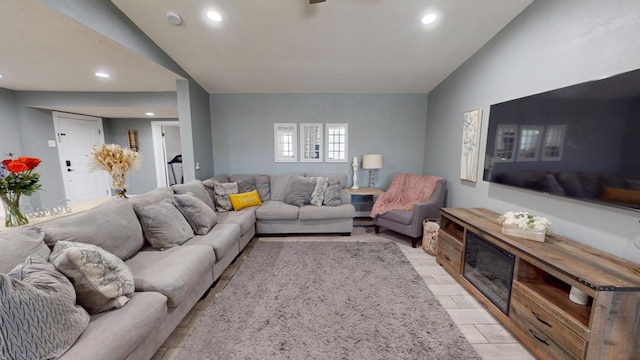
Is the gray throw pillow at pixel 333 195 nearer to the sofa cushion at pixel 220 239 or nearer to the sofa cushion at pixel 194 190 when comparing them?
the sofa cushion at pixel 220 239

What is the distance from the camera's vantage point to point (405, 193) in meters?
3.65

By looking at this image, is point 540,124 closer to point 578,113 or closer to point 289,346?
point 578,113

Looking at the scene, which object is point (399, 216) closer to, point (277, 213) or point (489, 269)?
point (489, 269)

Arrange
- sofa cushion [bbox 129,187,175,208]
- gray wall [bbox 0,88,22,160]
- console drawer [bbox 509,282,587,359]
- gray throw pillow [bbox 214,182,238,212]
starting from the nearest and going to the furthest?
1. console drawer [bbox 509,282,587,359]
2. sofa cushion [bbox 129,187,175,208]
3. gray throw pillow [bbox 214,182,238,212]
4. gray wall [bbox 0,88,22,160]

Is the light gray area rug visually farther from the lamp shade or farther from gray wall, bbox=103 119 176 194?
gray wall, bbox=103 119 176 194

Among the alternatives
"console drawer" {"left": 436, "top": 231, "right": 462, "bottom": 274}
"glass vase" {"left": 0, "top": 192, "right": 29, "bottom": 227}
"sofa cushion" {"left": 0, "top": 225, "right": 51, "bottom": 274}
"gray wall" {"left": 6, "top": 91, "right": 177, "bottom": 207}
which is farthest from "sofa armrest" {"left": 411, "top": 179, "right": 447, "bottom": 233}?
"gray wall" {"left": 6, "top": 91, "right": 177, "bottom": 207}

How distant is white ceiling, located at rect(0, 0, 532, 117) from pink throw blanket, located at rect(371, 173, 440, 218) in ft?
5.20

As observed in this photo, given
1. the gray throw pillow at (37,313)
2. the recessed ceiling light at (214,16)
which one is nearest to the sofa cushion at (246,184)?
the recessed ceiling light at (214,16)

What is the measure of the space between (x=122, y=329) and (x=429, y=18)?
3.48 metres

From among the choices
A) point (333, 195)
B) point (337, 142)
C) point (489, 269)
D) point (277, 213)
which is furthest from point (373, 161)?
point (489, 269)

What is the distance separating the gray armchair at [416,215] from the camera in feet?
9.87

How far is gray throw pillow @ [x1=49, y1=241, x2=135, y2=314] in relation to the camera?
1168 mm

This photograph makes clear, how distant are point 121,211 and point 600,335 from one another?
10.5 ft

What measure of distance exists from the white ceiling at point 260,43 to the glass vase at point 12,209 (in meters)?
1.39
